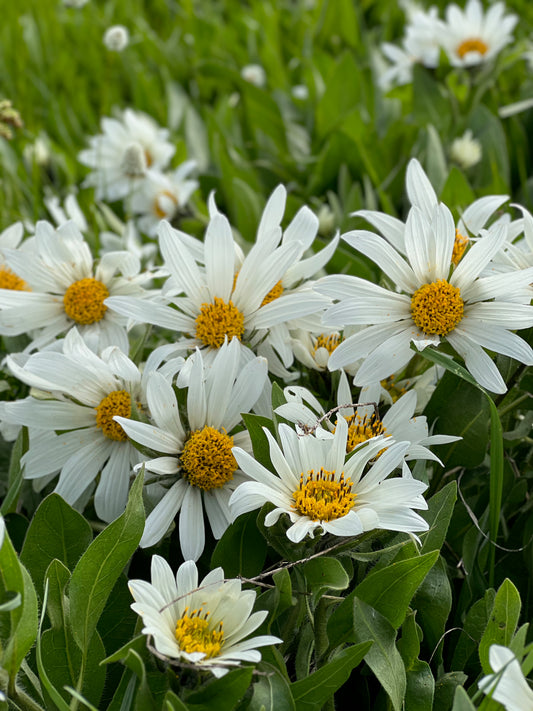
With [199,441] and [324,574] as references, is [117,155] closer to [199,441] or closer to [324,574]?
[199,441]

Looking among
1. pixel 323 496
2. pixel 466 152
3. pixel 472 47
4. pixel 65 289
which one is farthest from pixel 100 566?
pixel 472 47

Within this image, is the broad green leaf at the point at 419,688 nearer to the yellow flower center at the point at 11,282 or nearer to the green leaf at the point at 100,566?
the green leaf at the point at 100,566

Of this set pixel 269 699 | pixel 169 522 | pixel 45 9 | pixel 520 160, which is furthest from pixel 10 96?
pixel 269 699

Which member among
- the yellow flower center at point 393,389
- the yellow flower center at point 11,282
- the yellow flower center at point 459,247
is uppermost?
the yellow flower center at point 459,247

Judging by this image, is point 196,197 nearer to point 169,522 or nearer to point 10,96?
point 10,96

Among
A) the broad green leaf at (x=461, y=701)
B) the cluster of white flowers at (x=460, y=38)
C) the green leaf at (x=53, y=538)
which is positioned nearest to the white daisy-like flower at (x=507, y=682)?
the broad green leaf at (x=461, y=701)
